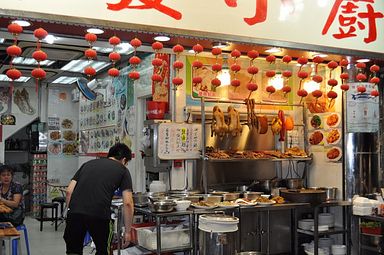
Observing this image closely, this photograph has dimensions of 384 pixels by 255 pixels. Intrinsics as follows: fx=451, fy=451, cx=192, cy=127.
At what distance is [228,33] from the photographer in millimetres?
4160

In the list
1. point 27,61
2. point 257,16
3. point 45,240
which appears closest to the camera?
point 257,16

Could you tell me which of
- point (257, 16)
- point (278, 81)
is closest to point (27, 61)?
point (278, 81)

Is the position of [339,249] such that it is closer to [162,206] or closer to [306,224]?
[306,224]

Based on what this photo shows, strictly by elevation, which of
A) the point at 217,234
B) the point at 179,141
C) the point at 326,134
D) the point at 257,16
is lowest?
the point at 217,234

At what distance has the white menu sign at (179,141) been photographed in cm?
644

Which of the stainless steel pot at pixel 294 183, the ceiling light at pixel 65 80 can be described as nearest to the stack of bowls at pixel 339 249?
the stainless steel pot at pixel 294 183

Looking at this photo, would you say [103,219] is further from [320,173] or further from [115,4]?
[320,173]

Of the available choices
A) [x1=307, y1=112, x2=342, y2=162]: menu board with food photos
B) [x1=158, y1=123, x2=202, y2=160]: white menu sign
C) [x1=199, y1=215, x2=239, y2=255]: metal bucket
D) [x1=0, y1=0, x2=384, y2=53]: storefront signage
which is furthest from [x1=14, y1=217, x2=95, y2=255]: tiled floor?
[x1=0, y1=0, x2=384, y2=53]: storefront signage

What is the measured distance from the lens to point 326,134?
702cm

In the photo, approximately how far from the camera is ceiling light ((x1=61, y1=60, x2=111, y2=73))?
9837 millimetres

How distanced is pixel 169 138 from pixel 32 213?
824cm

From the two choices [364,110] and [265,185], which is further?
[265,185]

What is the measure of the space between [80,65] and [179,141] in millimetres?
4791

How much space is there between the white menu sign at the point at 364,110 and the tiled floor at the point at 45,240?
520 cm
